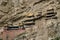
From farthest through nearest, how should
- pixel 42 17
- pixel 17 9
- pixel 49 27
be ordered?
Answer: pixel 17 9
pixel 42 17
pixel 49 27

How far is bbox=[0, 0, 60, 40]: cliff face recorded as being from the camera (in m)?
16.0

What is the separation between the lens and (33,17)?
17531mm

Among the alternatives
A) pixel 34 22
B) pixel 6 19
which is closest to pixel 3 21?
pixel 6 19

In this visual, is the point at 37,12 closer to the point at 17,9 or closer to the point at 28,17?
the point at 28,17

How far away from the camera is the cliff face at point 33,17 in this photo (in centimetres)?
1605

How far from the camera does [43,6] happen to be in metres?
17.5

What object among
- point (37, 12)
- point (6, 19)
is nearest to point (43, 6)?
point (37, 12)

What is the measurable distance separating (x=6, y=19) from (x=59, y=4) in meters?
4.58

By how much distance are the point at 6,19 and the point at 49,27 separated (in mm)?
4371

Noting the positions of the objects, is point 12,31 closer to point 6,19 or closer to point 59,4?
point 6,19

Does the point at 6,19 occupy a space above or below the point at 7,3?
below

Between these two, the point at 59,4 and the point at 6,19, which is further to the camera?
the point at 6,19

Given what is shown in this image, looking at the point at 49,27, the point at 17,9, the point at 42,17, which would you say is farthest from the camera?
the point at 17,9

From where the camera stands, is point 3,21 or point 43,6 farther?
point 3,21
